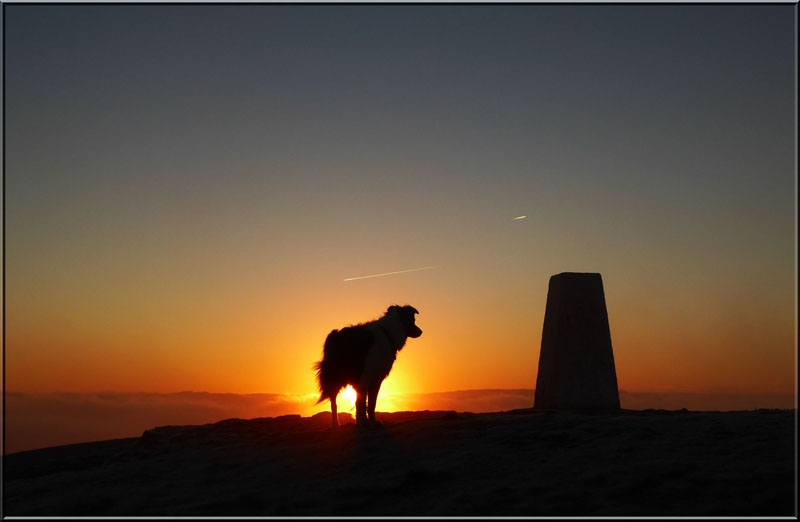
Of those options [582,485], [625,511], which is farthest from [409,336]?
[625,511]

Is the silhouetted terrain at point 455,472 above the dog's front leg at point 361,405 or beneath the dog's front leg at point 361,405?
beneath

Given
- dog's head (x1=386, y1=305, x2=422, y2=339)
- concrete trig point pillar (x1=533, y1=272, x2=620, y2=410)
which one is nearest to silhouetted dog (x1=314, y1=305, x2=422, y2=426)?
dog's head (x1=386, y1=305, x2=422, y2=339)

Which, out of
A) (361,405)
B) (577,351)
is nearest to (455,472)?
(361,405)

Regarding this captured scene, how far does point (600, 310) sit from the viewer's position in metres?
17.3

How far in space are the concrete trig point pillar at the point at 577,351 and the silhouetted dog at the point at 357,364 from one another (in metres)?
4.91

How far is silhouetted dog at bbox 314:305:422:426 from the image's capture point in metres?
13.3

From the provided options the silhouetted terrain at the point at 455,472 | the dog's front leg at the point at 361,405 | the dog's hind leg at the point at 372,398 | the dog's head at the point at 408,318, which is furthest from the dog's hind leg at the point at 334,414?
the dog's head at the point at 408,318

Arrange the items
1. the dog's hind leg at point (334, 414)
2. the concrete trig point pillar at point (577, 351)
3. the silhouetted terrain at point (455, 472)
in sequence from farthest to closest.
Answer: the concrete trig point pillar at point (577, 351), the dog's hind leg at point (334, 414), the silhouetted terrain at point (455, 472)

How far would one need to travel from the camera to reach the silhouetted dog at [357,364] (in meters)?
13.3

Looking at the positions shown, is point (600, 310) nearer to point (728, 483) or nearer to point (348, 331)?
point (348, 331)

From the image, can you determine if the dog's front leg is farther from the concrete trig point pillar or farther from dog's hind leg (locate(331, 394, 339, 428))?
the concrete trig point pillar

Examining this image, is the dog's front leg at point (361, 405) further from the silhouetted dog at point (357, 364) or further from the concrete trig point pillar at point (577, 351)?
the concrete trig point pillar at point (577, 351)

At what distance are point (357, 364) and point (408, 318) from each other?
1.38 meters

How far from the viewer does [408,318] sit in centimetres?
1412
